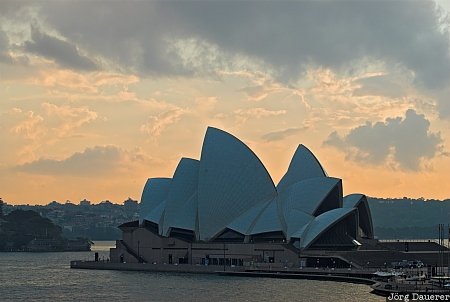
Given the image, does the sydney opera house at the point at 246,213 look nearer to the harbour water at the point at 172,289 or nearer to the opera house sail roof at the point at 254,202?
the opera house sail roof at the point at 254,202

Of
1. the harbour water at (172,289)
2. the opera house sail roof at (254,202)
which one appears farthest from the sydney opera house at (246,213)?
the harbour water at (172,289)

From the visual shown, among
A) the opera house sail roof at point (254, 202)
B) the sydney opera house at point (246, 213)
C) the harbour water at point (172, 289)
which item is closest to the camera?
the harbour water at point (172, 289)

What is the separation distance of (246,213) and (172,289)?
74.5 feet

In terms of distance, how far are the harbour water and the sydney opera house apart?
6.75 metres

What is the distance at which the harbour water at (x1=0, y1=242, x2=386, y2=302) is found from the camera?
5678 cm

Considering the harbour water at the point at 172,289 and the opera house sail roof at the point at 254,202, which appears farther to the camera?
the opera house sail roof at the point at 254,202

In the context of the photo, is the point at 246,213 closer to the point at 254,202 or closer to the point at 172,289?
the point at 254,202

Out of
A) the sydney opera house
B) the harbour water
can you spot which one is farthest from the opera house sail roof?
the harbour water

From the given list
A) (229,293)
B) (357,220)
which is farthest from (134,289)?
(357,220)

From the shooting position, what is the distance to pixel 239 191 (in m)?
84.7

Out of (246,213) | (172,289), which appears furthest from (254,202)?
(172,289)

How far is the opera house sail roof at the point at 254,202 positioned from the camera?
81.6 meters

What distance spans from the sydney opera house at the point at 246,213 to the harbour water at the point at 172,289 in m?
6.75

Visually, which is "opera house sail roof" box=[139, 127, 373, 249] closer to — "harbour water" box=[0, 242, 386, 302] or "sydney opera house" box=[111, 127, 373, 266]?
"sydney opera house" box=[111, 127, 373, 266]
